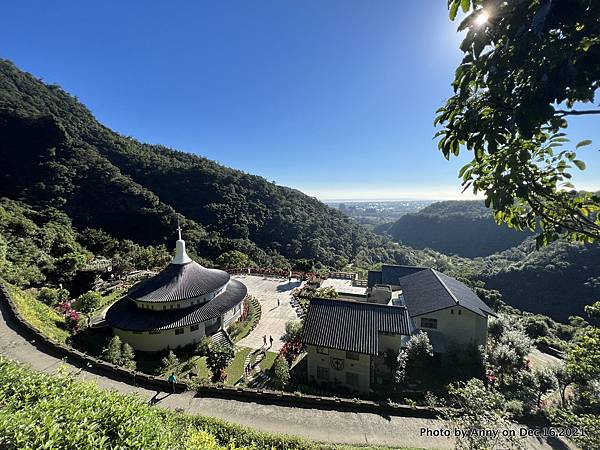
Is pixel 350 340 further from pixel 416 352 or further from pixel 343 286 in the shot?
pixel 343 286

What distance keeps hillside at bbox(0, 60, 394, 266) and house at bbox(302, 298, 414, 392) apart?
46.7 m

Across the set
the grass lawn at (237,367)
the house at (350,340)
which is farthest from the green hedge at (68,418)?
the house at (350,340)

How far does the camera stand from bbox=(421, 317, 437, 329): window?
2212cm

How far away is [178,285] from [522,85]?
79.7 ft

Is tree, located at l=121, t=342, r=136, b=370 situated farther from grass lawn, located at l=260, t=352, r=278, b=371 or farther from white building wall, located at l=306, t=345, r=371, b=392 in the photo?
white building wall, located at l=306, t=345, r=371, b=392

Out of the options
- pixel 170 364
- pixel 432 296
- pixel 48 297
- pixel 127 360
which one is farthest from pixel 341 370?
pixel 48 297

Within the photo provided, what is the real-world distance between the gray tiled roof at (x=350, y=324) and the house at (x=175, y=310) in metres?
8.09

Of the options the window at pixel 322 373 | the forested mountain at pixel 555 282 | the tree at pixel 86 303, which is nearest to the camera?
the window at pixel 322 373

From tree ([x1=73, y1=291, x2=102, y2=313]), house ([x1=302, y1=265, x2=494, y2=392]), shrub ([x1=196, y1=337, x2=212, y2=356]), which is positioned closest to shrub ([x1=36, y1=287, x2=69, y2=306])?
tree ([x1=73, y1=291, x2=102, y2=313])

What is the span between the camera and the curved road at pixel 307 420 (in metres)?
10.8

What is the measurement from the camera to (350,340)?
17.3 meters

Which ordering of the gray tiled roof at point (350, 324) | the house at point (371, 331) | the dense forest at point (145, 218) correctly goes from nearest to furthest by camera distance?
the house at point (371, 331), the gray tiled roof at point (350, 324), the dense forest at point (145, 218)

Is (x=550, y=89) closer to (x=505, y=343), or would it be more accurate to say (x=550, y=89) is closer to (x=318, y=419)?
(x=318, y=419)

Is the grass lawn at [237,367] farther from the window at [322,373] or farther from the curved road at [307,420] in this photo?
the window at [322,373]
